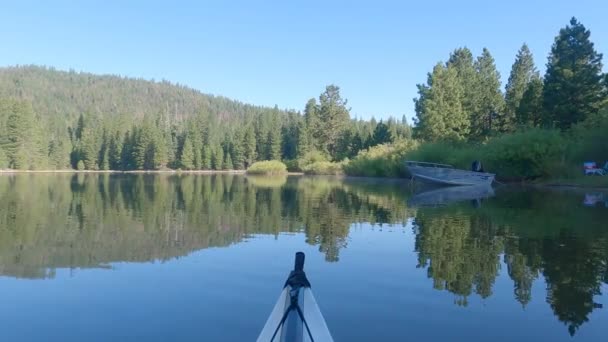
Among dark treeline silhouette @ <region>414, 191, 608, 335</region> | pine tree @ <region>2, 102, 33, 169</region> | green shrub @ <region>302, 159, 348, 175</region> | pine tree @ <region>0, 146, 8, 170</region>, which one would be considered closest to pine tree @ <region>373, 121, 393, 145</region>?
green shrub @ <region>302, 159, 348, 175</region>

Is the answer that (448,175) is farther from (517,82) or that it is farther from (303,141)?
(303,141)

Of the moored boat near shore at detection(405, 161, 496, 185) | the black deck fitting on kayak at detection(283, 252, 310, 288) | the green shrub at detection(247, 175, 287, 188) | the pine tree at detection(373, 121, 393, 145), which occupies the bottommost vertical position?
the green shrub at detection(247, 175, 287, 188)

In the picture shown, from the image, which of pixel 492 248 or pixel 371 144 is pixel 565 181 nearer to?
pixel 492 248

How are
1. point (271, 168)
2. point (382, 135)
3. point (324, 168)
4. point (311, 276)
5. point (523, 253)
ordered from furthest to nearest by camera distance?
point (271, 168) < point (382, 135) < point (324, 168) < point (523, 253) < point (311, 276)

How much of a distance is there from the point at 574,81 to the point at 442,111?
15.8 m

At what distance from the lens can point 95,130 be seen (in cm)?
12738

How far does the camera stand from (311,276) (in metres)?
10.4

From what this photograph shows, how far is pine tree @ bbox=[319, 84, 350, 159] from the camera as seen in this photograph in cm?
9850

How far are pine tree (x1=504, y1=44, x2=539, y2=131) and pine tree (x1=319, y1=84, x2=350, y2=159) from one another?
123 feet

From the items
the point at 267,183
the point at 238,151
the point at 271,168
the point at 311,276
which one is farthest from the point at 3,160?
the point at 311,276

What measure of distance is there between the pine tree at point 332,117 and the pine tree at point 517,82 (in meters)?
37.6

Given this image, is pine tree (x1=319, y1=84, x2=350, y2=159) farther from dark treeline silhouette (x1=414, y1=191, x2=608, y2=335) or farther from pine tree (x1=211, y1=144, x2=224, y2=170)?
dark treeline silhouette (x1=414, y1=191, x2=608, y2=335)

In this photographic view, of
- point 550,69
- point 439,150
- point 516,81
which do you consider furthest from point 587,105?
point 516,81

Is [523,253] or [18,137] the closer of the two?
[523,253]
